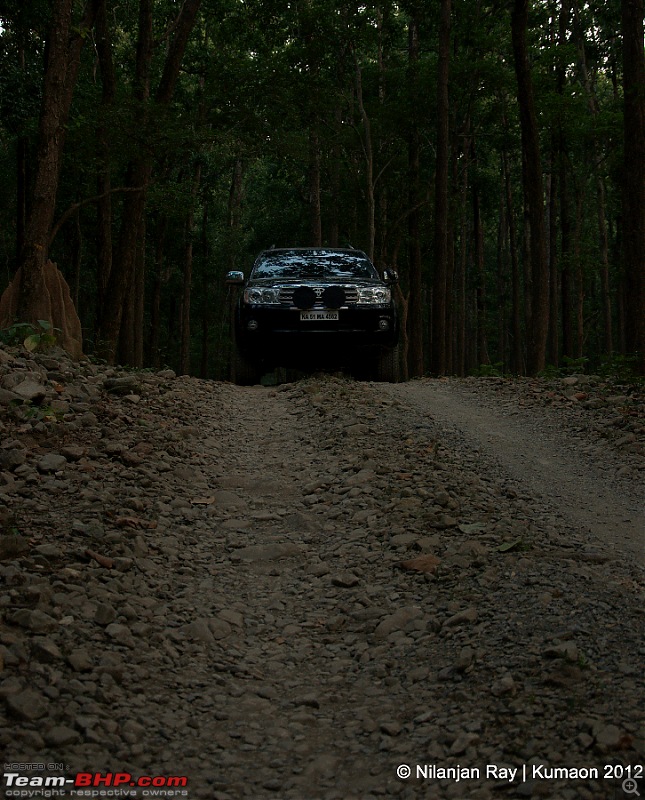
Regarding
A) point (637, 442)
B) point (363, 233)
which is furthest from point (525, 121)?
point (363, 233)

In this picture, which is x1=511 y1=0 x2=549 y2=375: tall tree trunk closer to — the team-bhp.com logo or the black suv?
the black suv

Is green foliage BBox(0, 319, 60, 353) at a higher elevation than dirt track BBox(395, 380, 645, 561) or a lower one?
higher

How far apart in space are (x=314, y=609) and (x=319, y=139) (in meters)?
22.6

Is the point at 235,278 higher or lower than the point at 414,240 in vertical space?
lower

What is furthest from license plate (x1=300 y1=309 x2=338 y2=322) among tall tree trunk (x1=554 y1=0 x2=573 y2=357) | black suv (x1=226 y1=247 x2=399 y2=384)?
tall tree trunk (x1=554 y1=0 x2=573 y2=357)

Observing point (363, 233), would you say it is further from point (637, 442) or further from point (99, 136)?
point (637, 442)

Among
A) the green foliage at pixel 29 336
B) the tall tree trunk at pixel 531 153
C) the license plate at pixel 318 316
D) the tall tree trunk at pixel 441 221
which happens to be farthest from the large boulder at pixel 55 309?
the tall tree trunk at pixel 441 221

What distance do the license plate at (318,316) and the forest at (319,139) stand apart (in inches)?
129

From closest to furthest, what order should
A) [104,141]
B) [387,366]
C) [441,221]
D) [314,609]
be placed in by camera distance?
[314,609] < [387,366] < [104,141] < [441,221]

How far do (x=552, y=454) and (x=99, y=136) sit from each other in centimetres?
1097

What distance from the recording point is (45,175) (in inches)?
386

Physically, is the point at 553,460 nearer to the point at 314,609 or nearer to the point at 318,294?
the point at 314,609

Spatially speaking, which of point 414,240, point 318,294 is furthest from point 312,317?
point 414,240

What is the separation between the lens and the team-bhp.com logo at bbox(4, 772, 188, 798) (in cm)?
243
